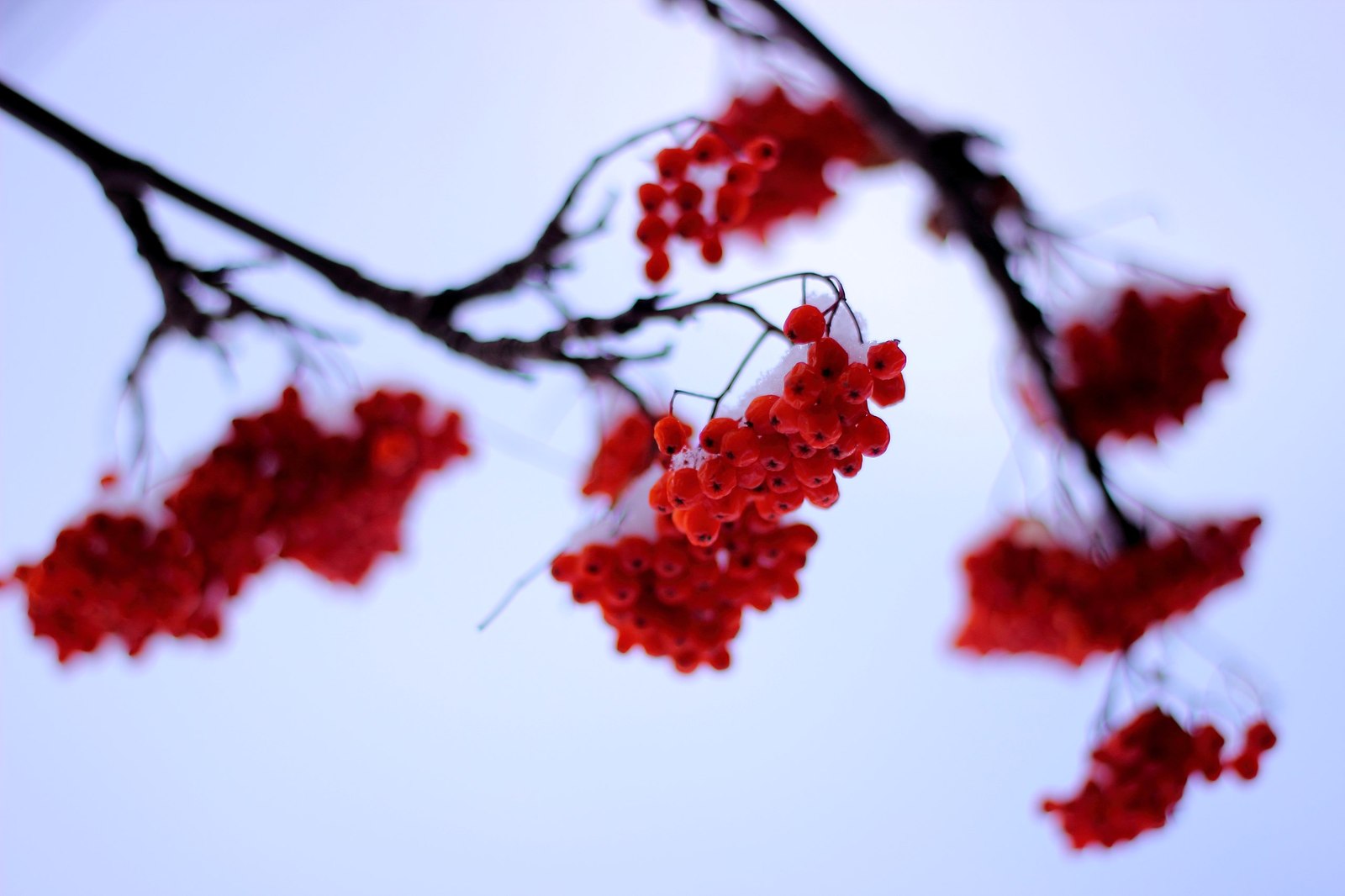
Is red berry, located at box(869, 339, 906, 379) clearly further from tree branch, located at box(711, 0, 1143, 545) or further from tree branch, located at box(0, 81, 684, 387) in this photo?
tree branch, located at box(711, 0, 1143, 545)

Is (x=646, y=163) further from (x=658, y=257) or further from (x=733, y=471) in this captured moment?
(x=733, y=471)

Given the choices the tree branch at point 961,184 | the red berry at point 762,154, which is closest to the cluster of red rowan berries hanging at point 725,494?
the red berry at point 762,154

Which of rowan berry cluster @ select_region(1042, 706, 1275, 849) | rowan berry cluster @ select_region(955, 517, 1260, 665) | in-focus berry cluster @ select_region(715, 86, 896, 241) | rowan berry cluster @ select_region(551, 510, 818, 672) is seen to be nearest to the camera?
rowan berry cluster @ select_region(551, 510, 818, 672)

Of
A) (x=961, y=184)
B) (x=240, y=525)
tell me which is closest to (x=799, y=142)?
(x=961, y=184)

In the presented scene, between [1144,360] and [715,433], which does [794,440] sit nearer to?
[715,433]

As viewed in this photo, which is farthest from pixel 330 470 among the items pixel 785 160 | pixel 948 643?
pixel 948 643

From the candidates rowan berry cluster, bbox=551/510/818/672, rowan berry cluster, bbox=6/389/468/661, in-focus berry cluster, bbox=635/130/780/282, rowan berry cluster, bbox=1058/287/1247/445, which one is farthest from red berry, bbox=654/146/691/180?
rowan berry cluster, bbox=1058/287/1247/445
